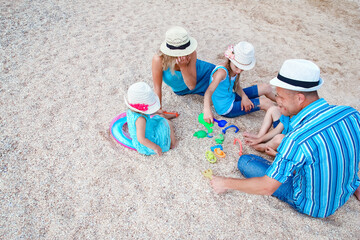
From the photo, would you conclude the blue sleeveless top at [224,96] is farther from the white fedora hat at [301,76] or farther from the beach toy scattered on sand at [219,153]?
the white fedora hat at [301,76]

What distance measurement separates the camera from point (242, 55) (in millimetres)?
2604

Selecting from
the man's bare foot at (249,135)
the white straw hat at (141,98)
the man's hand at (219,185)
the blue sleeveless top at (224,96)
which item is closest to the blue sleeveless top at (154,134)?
the white straw hat at (141,98)

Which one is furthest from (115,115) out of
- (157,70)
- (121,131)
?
(157,70)

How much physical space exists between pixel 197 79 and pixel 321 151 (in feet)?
5.97

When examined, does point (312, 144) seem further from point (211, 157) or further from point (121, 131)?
point (121, 131)

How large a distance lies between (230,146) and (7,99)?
2618mm

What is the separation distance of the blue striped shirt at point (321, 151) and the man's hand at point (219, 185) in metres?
0.52

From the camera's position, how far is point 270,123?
8.80ft

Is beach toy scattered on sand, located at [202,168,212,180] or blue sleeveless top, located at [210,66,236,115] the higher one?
A: blue sleeveless top, located at [210,66,236,115]

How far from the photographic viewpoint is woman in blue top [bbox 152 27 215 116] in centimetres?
252

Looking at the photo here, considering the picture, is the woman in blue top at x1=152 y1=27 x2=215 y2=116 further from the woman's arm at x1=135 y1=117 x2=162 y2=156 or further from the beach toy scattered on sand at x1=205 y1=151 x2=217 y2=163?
the beach toy scattered on sand at x1=205 y1=151 x2=217 y2=163

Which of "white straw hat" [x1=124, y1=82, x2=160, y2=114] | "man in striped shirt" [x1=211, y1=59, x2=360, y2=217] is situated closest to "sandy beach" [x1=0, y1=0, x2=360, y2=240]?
"man in striped shirt" [x1=211, y1=59, x2=360, y2=217]

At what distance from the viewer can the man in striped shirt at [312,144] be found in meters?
1.52

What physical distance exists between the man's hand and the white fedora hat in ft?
2.92
